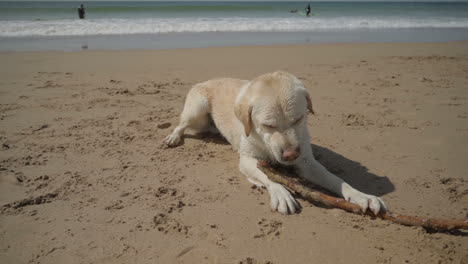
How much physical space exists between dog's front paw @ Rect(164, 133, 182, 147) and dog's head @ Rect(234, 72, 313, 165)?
1535 millimetres

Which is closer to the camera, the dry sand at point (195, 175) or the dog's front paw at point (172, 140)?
the dry sand at point (195, 175)

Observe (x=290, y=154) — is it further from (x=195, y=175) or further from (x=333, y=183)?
(x=195, y=175)

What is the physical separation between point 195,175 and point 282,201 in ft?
3.47

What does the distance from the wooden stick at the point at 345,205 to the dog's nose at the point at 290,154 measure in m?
0.32

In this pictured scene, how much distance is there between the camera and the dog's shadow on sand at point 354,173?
3.07 metres

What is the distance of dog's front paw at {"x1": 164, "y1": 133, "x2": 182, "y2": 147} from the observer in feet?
13.7

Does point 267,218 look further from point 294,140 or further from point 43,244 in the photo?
point 43,244

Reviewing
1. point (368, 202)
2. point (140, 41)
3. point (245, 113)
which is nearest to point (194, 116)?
point (245, 113)

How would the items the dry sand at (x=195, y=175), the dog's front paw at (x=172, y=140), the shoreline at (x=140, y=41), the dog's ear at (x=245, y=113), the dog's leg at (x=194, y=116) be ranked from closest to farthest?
the dry sand at (x=195, y=175) → the dog's ear at (x=245, y=113) → the dog's front paw at (x=172, y=140) → the dog's leg at (x=194, y=116) → the shoreline at (x=140, y=41)

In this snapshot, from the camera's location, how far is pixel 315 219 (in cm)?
262

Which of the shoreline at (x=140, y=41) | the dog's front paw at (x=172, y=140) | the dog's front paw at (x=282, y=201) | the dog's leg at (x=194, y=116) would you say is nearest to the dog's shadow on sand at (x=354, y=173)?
the dog's front paw at (x=282, y=201)

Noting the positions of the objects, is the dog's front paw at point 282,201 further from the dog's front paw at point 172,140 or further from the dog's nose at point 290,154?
the dog's front paw at point 172,140

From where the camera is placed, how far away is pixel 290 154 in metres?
2.66

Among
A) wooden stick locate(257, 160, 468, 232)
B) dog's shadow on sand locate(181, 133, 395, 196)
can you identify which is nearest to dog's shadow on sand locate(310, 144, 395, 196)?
dog's shadow on sand locate(181, 133, 395, 196)
